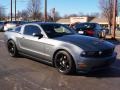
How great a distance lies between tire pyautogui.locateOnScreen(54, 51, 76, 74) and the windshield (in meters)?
0.87

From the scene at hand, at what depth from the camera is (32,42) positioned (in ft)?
31.4

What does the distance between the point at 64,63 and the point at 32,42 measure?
1732 millimetres

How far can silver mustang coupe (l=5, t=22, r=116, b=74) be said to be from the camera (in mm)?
7848

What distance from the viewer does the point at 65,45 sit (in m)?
8.26

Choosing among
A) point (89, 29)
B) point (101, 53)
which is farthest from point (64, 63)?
point (89, 29)

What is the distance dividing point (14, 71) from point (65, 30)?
226 cm

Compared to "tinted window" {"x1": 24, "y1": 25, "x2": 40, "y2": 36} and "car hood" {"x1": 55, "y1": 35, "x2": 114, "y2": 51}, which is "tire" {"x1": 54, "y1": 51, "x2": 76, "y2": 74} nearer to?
"car hood" {"x1": 55, "y1": 35, "x2": 114, "y2": 51}

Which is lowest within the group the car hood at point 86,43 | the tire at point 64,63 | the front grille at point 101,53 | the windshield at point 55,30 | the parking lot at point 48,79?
the parking lot at point 48,79

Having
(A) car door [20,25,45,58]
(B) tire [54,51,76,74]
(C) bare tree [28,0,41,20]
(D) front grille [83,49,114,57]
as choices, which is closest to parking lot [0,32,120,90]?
(B) tire [54,51,76,74]

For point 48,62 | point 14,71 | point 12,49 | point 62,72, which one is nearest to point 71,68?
point 62,72

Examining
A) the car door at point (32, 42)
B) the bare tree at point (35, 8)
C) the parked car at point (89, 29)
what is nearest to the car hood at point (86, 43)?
the car door at point (32, 42)

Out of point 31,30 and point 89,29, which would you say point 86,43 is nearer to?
point 31,30

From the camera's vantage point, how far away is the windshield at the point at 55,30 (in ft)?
30.1

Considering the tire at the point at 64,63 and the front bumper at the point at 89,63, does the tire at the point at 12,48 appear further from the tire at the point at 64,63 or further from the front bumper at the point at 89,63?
the front bumper at the point at 89,63
